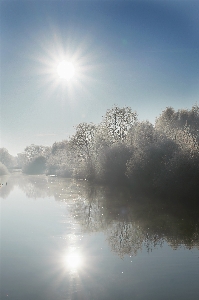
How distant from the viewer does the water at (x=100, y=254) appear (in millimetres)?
11914

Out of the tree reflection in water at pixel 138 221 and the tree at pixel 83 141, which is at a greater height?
the tree at pixel 83 141

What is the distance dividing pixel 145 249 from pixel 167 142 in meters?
21.8

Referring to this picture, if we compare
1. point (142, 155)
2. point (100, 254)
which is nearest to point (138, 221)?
point (100, 254)

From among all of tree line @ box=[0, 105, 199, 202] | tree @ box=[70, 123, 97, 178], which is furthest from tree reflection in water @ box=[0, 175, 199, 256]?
tree @ box=[70, 123, 97, 178]

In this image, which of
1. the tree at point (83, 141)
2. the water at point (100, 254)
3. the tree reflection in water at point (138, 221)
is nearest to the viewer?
the water at point (100, 254)

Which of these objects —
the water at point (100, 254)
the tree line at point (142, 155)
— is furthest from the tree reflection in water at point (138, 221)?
the tree line at point (142, 155)

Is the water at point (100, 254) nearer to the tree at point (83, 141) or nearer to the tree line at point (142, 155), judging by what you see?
the tree line at point (142, 155)

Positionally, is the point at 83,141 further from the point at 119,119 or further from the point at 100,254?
the point at 100,254

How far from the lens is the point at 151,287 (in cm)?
1217

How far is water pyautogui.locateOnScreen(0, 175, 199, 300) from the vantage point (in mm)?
11914

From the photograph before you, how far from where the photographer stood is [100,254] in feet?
54.5

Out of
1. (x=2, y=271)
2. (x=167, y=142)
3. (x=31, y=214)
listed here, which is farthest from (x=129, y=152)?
(x=2, y=271)

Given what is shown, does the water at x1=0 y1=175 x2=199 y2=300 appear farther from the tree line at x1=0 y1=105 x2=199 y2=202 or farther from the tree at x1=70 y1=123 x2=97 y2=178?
the tree at x1=70 y1=123 x2=97 y2=178

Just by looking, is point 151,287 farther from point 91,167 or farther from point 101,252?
point 91,167
